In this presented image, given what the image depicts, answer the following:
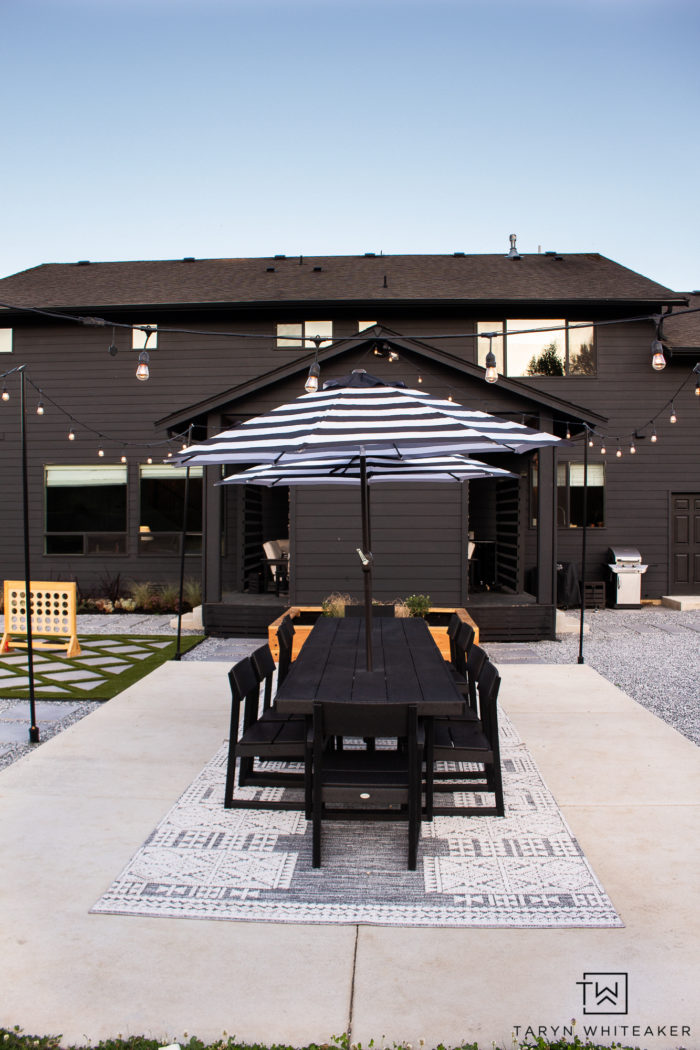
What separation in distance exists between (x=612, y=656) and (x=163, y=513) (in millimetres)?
8733

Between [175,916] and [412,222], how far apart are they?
21365 millimetres

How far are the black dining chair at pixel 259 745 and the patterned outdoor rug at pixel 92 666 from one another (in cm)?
307

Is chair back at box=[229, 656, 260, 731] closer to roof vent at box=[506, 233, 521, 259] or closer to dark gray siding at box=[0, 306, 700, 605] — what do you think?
dark gray siding at box=[0, 306, 700, 605]

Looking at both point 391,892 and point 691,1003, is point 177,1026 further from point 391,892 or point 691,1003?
point 691,1003

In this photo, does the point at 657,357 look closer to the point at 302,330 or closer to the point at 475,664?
the point at 475,664

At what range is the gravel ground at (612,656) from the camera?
5.93m

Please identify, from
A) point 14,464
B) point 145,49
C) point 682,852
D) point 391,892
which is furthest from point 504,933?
point 145,49

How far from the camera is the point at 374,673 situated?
405cm

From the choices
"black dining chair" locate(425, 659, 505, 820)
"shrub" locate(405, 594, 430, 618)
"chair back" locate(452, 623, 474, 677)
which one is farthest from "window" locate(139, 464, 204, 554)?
"black dining chair" locate(425, 659, 505, 820)

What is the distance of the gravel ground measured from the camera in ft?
19.4

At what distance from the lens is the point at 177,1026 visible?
222 centimetres

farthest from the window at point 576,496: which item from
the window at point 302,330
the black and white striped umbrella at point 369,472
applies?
the black and white striped umbrella at point 369,472

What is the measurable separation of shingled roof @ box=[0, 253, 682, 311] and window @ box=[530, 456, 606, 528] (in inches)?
125

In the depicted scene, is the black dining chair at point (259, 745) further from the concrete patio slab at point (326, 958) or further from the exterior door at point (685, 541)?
the exterior door at point (685, 541)
